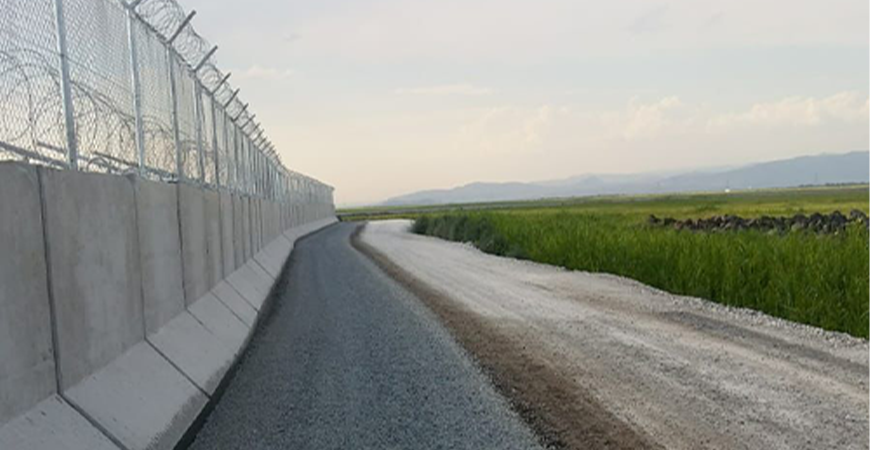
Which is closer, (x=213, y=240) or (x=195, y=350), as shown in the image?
(x=195, y=350)

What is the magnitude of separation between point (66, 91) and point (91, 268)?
126 centimetres

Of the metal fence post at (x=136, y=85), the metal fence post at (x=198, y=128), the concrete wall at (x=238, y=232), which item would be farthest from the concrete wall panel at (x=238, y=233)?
the metal fence post at (x=136, y=85)

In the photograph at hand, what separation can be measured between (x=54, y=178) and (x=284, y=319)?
22.0ft

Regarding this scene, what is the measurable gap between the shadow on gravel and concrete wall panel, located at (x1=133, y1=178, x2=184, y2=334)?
125 inches

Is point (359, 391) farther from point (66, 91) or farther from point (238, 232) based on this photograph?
point (238, 232)

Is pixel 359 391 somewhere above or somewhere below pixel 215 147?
below

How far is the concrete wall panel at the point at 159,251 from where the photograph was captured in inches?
256

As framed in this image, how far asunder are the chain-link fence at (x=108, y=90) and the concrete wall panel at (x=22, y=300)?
31 centimetres

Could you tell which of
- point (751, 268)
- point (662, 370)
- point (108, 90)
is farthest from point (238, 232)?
point (751, 268)

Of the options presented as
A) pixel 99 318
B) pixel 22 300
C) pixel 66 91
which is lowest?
pixel 99 318

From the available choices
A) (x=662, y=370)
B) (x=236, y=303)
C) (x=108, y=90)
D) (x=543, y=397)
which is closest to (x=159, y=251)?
(x=108, y=90)

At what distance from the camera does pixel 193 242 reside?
9055 millimetres

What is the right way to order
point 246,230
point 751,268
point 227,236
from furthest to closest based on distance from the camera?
point 246,230 < point 751,268 < point 227,236

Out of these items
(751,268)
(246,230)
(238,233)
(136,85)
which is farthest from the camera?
(246,230)
